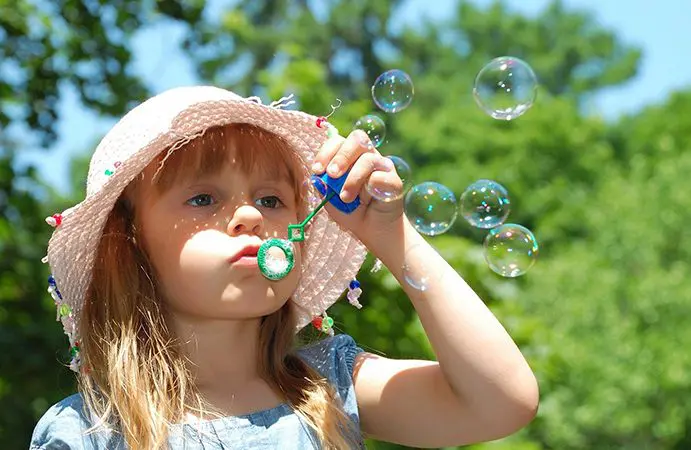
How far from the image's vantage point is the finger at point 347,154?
2164 mm

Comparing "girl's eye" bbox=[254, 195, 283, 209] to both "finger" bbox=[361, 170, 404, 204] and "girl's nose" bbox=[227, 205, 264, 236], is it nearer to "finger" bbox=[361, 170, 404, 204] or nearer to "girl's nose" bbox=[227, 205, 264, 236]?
"girl's nose" bbox=[227, 205, 264, 236]

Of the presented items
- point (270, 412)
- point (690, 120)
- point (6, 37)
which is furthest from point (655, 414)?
point (270, 412)

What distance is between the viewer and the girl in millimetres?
2246

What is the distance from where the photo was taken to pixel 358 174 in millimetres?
2160

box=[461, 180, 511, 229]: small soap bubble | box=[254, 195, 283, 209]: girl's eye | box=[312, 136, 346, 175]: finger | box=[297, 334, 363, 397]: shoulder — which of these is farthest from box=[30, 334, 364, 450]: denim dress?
box=[461, 180, 511, 229]: small soap bubble

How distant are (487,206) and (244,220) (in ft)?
2.52

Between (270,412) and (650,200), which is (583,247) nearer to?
(650,200)

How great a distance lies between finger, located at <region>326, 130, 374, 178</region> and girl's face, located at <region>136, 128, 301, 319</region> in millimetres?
208

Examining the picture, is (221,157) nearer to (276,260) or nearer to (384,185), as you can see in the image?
(276,260)

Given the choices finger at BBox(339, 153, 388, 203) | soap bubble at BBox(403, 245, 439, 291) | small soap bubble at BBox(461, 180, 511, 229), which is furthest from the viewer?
small soap bubble at BBox(461, 180, 511, 229)

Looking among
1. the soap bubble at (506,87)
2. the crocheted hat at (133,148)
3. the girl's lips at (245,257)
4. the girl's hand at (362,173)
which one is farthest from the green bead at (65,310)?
the soap bubble at (506,87)

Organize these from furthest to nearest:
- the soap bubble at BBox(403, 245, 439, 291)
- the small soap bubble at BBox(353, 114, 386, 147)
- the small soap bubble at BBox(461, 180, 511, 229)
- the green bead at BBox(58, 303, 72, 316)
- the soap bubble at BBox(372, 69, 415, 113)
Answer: the soap bubble at BBox(372, 69, 415, 113), the small soap bubble at BBox(461, 180, 511, 229), the small soap bubble at BBox(353, 114, 386, 147), the green bead at BBox(58, 303, 72, 316), the soap bubble at BBox(403, 245, 439, 291)

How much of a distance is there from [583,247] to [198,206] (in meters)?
22.6

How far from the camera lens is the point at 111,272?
Result: 2479mm
